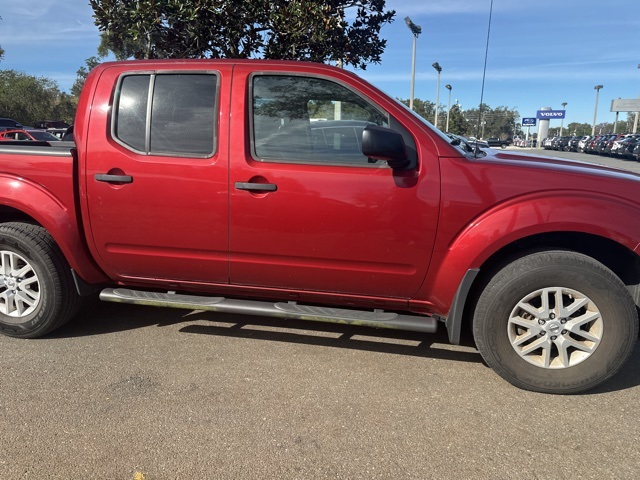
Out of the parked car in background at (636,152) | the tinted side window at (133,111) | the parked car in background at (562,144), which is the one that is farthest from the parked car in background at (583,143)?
the tinted side window at (133,111)

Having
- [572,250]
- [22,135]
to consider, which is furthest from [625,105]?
[572,250]

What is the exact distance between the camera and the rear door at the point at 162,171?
10.1ft

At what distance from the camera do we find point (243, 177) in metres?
3.00

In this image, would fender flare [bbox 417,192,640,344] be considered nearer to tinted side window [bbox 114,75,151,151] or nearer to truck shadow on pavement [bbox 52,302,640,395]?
truck shadow on pavement [bbox 52,302,640,395]

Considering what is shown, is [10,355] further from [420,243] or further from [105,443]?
[420,243]

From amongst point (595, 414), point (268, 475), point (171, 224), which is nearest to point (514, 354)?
point (595, 414)

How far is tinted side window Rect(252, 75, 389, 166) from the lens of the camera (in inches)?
119

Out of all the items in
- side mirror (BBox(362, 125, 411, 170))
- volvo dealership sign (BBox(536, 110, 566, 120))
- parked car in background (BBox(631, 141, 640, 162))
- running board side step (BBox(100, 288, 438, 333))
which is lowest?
running board side step (BBox(100, 288, 438, 333))

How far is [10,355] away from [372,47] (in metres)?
6.03

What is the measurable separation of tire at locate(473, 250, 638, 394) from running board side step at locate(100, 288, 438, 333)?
15.9 inches

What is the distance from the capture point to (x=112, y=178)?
10.3ft

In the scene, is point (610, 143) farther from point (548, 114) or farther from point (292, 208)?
point (292, 208)

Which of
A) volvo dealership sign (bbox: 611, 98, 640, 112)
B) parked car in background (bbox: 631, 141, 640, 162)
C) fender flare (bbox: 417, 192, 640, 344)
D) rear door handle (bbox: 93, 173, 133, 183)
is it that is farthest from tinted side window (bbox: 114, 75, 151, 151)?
volvo dealership sign (bbox: 611, 98, 640, 112)

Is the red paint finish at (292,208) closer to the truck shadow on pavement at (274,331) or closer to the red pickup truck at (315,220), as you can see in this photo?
the red pickup truck at (315,220)
